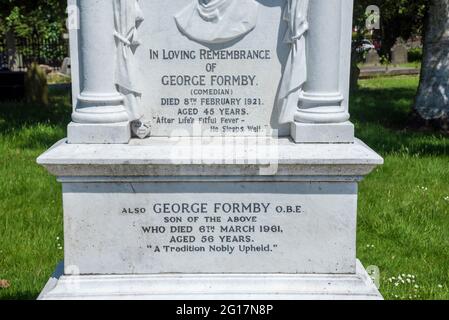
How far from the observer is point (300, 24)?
11.7 feet

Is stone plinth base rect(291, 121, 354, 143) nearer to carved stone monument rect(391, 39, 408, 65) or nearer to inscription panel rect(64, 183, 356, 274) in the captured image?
inscription panel rect(64, 183, 356, 274)

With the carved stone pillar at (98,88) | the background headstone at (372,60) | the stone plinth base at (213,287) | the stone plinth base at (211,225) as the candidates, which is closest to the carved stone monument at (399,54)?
the background headstone at (372,60)

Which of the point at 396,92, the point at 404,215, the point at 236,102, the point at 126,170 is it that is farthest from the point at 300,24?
the point at 396,92

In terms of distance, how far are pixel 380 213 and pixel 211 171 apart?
301 centimetres

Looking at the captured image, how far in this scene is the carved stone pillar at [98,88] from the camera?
353 centimetres

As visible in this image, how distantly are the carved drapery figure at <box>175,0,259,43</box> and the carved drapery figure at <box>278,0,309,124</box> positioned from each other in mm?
232

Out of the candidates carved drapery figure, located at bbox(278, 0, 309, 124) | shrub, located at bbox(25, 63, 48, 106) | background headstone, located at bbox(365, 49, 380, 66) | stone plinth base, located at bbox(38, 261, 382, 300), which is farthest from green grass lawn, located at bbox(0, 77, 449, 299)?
background headstone, located at bbox(365, 49, 380, 66)

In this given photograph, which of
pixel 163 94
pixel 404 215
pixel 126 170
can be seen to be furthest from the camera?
pixel 404 215

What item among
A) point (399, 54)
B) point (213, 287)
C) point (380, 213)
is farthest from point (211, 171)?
point (399, 54)

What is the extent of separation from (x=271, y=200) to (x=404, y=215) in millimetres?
2846

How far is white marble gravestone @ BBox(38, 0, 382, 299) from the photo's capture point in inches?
139

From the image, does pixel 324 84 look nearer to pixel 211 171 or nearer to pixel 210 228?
pixel 211 171
